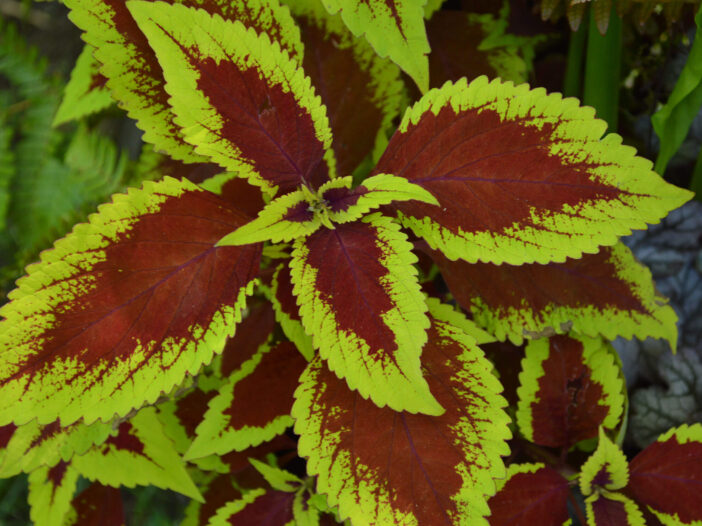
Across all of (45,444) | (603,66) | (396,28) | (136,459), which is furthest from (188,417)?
(603,66)

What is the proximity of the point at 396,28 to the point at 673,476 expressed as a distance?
1.75ft

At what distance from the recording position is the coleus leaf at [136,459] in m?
0.71

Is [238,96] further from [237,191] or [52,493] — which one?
[52,493]

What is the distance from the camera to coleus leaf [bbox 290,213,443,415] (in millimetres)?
492

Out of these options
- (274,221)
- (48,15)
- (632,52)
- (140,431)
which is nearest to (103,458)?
(140,431)

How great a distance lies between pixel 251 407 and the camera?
0.67 m

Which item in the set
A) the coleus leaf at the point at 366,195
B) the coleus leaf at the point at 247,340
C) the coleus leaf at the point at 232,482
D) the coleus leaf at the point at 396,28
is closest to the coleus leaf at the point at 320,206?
the coleus leaf at the point at 366,195

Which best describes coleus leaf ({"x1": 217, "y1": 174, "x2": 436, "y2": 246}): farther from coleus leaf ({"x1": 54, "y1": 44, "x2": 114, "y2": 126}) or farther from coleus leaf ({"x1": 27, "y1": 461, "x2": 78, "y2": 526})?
coleus leaf ({"x1": 27, "y1": 461, "x2": 78, "y2": 526})

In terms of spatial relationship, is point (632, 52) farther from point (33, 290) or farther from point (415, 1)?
point (33, 290)

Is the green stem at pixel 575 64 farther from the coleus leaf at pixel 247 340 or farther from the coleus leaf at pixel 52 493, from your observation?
the coleus leaf at pixel 52 493

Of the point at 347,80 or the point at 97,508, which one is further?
the point at 97,508

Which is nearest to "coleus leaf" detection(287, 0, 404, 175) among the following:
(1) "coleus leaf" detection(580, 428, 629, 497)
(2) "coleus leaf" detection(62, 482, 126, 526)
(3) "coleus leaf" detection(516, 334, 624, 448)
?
(3) "coleus leaf" detection(516, 334, 624, 448)

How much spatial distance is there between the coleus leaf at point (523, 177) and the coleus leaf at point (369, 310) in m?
0.06

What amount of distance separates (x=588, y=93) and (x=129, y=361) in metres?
0.60
